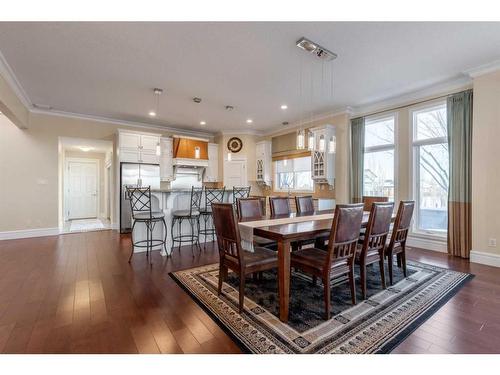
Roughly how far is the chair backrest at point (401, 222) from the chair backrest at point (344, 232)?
0.87 metres

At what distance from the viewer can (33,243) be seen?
4.55 metres

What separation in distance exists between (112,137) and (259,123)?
3.77 metres

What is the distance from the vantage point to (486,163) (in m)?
3.40

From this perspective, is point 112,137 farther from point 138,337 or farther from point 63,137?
point 138,337

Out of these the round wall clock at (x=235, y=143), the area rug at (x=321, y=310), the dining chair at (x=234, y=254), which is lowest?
the area rug at (x=321, y=310)

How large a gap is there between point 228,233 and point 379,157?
4.08 m

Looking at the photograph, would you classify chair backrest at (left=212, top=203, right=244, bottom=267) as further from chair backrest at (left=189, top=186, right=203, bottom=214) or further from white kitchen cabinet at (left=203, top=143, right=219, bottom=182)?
white kitchen cabinet at (left=203, top=143, right=219, bottom=182)

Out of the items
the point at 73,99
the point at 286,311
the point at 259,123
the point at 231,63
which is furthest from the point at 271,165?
the point at 286,311

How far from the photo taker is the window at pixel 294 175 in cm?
644

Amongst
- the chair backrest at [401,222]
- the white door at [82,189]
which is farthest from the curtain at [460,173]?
the white door at [82,189]

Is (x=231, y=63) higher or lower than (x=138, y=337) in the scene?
higher

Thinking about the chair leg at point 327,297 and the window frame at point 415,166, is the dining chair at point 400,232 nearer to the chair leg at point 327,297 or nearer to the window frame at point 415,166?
the chair leg at point 327,297
